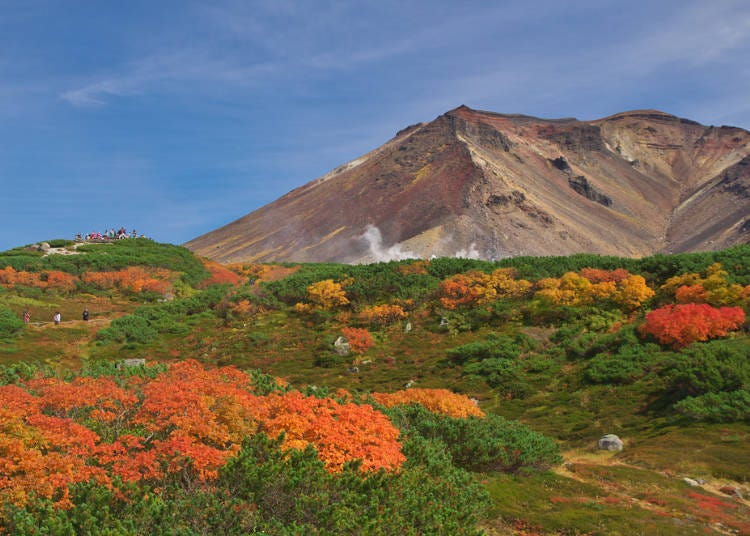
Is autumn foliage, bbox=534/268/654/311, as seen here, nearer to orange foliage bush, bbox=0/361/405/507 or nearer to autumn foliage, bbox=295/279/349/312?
autumn foliage, bbox=295/279/349/312

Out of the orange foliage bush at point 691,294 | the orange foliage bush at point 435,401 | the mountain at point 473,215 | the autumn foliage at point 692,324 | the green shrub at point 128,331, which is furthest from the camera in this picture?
the mountain at point 473,215

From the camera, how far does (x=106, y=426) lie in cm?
1448

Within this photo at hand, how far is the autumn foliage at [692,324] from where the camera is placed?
35.3 meters

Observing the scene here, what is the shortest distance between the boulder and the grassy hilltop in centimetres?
46

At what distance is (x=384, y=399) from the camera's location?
2480 centimetres

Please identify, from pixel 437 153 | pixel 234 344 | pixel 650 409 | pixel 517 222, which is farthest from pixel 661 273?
pixel 437 153

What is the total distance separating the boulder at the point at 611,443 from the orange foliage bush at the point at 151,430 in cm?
1321

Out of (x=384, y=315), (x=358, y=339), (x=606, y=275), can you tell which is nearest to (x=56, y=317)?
(x=358, y=339)

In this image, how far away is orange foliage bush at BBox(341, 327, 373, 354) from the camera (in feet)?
149

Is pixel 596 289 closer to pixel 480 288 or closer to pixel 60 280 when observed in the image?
pixel 480 288

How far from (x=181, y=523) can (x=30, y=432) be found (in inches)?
142

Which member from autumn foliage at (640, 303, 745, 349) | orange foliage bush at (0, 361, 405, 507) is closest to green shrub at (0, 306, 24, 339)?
orange foliage bush at (0, 361, 405, 507)

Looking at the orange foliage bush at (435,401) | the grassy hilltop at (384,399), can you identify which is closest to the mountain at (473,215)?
the grassy hilltop at (384,399)

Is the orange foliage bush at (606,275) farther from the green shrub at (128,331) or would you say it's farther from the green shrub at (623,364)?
the green shrub at (128,331)
